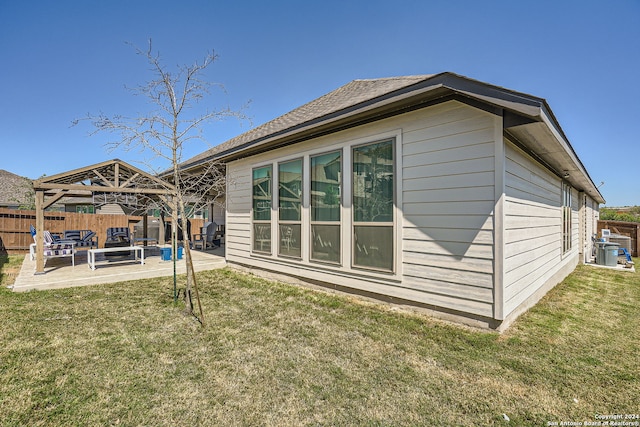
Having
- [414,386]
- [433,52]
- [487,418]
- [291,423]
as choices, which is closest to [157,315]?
[291,423]

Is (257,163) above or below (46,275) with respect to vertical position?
above

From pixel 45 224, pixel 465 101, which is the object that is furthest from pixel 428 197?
pixel 45 224

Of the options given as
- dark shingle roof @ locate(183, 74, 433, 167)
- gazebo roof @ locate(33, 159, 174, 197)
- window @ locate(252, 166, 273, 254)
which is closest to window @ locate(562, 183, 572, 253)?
dark shingle roof @ locate(183, 74, 433, 167)

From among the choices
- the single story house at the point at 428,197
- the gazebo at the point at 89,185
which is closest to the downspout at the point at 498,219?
the single story house at the point at 428,197

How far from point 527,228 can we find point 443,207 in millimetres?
1628

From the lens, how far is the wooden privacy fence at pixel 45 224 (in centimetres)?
1031

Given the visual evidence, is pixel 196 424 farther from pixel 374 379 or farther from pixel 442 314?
pixel 442 314

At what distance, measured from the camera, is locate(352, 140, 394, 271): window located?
13.8 feet

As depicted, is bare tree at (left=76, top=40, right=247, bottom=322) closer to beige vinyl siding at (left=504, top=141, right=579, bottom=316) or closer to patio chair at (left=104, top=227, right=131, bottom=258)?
beige vinyl siding at (left=504, top=141, right=579, bottom=316)

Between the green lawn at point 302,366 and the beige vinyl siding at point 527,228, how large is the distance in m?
0.53

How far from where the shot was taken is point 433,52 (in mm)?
7828

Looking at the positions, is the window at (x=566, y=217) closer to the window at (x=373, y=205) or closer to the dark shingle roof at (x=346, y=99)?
the dark shingle roof at (x=346, y=99)

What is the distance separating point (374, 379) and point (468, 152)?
2760mm

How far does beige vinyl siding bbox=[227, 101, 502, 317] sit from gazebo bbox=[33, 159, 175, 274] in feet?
13.3
